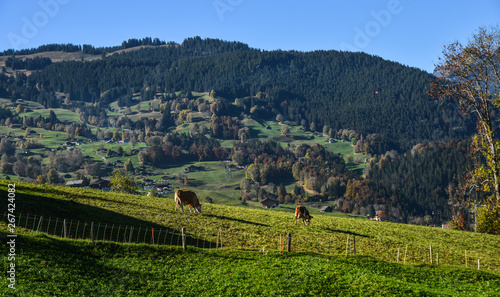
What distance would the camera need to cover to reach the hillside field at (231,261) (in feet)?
85.2

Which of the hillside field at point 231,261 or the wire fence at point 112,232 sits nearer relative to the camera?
the hillside field at point 231,261

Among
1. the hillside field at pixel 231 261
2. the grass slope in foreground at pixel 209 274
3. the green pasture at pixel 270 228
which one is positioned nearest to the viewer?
the grass slope in foreground at pixel 209 274

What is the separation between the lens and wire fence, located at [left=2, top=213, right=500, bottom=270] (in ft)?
119

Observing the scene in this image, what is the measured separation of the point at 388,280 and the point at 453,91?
110 feet

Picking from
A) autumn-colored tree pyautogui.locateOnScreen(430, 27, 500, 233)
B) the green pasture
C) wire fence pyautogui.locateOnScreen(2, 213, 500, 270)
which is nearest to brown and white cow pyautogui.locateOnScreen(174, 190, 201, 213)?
the green pasture

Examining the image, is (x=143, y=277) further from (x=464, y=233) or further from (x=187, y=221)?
(x=464, y=233)

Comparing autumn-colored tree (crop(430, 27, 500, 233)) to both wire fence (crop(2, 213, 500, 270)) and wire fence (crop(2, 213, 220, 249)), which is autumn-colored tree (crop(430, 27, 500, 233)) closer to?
wire fence (crop(2, 213, 500, 270))

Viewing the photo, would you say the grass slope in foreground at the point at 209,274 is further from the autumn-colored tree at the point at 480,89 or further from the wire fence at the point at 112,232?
the autumn-colored tree at the point at 480,89

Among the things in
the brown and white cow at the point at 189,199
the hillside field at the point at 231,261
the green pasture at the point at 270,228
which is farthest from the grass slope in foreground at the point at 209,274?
the brown and white cow at the point at 189,199

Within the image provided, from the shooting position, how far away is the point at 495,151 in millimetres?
54125

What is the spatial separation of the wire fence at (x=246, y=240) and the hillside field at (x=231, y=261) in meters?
0.17

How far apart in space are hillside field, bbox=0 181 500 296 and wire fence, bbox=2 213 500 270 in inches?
6.9

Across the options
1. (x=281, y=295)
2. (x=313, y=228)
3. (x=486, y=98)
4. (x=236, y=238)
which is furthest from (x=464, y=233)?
(x=281, y=295)

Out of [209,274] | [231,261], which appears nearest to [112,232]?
[231,261]
